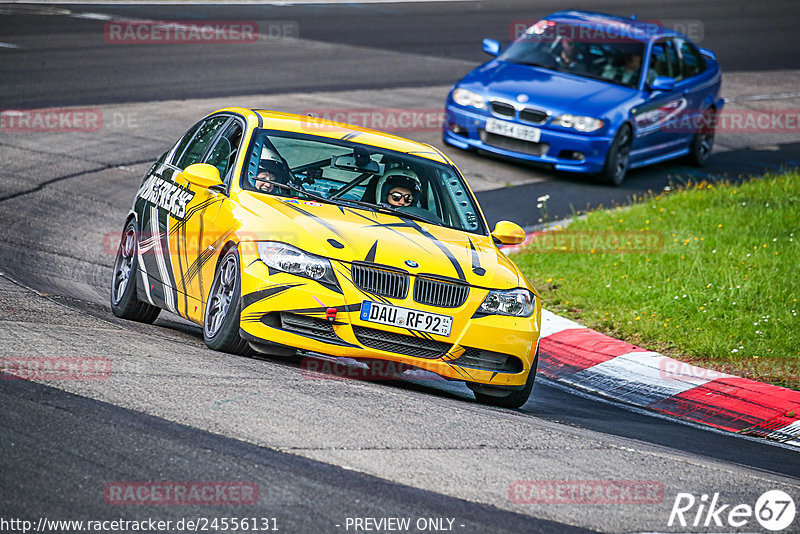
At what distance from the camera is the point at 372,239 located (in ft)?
23.9

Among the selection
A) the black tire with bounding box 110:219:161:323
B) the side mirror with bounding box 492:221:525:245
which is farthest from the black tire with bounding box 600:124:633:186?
the black tire with bounding box 110:219:161:323

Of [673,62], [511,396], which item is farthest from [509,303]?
[673,62]

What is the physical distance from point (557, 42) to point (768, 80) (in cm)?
1039

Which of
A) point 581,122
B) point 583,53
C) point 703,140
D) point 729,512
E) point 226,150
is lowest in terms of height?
point 703,140

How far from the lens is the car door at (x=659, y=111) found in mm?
16297

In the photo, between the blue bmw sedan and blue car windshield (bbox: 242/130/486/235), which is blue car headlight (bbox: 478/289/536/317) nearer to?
blue car windshield (bbox: 242/130/486/235)

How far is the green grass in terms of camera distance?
979cm

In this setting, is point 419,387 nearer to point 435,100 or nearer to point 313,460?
point 313,460

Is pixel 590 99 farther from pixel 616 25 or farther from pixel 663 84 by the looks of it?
pixel 616 25

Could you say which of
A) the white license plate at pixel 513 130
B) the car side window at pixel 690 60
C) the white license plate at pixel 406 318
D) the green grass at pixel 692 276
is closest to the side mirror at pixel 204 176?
the white license plate at pixel 406 318

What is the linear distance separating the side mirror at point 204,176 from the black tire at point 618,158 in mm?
8798

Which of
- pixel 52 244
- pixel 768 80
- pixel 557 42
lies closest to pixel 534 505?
pixel 52 244

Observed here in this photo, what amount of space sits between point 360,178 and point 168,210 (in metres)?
1.39

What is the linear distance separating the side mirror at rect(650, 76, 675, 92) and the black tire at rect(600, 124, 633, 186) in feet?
2.69
